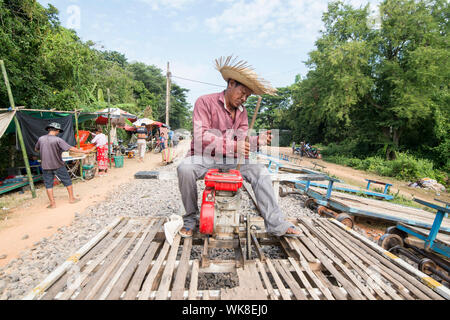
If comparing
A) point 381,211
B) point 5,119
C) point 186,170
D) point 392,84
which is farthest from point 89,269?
point 392,84

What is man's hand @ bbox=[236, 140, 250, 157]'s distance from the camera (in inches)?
82.4

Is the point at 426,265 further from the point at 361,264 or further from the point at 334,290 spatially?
the point at 334,290

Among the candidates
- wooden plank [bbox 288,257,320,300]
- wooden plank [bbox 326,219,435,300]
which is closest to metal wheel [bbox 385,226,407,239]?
wooden plank [bbox 326,219,435,300]

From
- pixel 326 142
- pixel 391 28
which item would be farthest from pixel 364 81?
pixel 326 142

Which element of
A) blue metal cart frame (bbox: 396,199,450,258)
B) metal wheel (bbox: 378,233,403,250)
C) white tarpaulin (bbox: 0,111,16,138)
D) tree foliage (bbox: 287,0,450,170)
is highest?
tree foliage (bbox: 287,0,450,170)

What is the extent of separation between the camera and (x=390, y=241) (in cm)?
326

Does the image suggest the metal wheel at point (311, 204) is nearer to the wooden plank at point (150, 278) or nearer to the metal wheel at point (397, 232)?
the metal wheel at point (397, 232)

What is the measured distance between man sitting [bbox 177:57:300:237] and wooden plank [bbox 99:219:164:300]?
37cm

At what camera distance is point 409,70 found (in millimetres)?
12453

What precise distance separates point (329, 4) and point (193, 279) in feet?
75.1

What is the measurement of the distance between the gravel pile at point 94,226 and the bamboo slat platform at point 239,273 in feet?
2.09

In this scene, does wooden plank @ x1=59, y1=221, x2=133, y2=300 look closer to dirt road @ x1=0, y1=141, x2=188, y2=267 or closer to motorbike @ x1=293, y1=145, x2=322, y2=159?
dirt road @ x1=0, y1=141, x2=188, y2=267

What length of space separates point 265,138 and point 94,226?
10.7 ft
